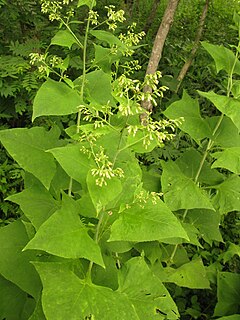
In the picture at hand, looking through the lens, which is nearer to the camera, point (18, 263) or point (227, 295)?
point (18, 263)

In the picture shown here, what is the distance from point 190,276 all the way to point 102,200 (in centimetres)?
158

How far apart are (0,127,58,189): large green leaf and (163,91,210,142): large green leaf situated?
0.87m

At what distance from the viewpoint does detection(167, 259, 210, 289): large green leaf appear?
2.88 m

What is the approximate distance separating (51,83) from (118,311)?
42.9 inches

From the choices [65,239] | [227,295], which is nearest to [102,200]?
[65,239]

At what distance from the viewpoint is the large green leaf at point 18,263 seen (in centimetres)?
201

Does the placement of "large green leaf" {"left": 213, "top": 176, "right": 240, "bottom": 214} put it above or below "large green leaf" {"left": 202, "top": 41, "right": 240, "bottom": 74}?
below

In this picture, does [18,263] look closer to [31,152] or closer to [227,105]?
[31,152]

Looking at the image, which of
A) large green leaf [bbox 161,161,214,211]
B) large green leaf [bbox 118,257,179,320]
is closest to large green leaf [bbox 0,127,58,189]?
large green leaf [bbox 118,257,179,320]

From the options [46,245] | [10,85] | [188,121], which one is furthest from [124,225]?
[10,85]

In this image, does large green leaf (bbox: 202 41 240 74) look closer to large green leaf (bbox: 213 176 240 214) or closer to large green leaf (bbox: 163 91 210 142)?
large green leaf (bbox: 163 91 210 142)

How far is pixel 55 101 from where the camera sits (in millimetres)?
2045

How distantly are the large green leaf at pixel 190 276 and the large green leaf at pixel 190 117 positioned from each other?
2.89 feet

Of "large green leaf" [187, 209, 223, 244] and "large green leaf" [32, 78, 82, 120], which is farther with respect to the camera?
"large green leaf" [187, 209, 223, 244]
